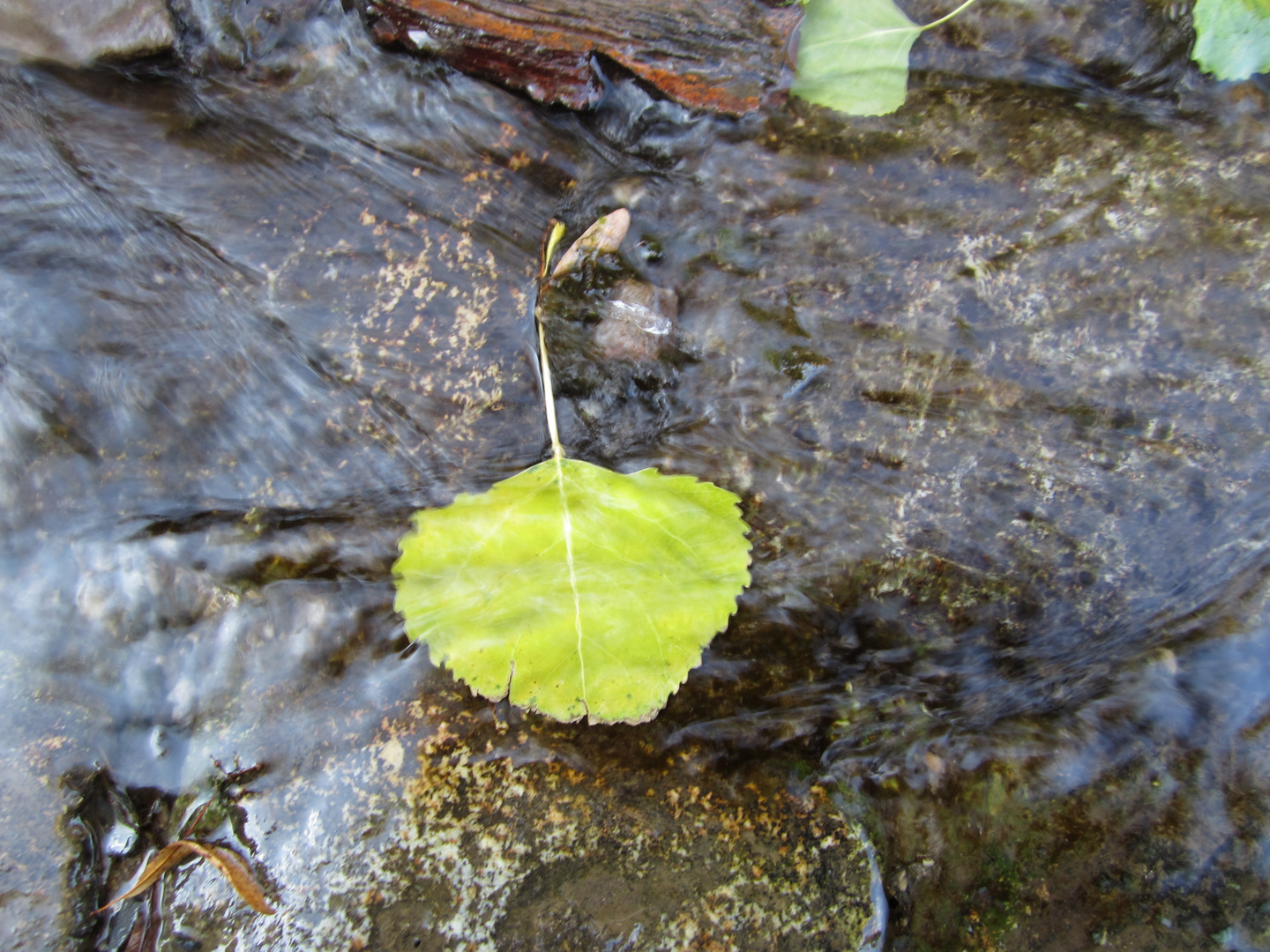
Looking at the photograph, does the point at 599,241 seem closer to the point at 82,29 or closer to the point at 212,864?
the point at 82,29

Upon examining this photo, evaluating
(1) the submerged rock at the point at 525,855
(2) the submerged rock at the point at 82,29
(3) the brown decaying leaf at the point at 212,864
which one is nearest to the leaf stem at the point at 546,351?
(1) the submerged rock at the point at 525,855

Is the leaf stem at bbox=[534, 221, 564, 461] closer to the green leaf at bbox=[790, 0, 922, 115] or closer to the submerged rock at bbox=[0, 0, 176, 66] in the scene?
the green leaf at bbox=[790, 0, 922, 115]

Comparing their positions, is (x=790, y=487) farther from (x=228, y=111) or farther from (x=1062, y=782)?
(x=228, y=111)

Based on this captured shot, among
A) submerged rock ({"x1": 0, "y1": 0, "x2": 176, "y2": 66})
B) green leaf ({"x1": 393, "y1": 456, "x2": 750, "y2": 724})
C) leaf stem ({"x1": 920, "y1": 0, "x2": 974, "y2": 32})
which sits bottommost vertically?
green leaf ({"x1": 393, "y1": 456, "x2": 750, "y2": 724})

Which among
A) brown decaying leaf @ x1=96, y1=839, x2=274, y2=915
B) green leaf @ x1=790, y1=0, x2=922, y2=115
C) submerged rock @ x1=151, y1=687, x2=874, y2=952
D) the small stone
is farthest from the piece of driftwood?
brown decaying leaf @ x1=96, y1=839, x2=274, y2=915

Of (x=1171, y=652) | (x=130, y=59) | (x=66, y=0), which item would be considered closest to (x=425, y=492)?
(x=130, y=59)

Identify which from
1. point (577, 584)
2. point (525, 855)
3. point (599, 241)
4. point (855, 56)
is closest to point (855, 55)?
point (855, 56)

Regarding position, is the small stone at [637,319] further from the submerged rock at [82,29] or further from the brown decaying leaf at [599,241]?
the submerged rock at [82,29]
